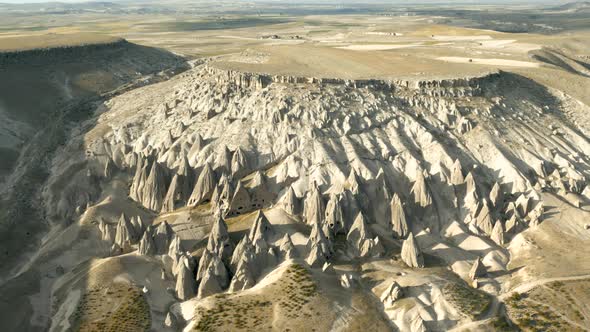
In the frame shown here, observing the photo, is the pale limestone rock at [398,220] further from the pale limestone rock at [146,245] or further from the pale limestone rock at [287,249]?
the pale limestone rock at [146,245]

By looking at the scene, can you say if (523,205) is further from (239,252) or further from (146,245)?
(146,245)

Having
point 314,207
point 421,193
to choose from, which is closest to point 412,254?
point 421,193

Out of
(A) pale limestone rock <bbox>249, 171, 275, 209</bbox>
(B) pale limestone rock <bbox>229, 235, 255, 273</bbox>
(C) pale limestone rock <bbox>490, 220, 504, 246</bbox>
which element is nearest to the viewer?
(B) pale limestone rock <bbox>229, 235, 255, 273</bbox>

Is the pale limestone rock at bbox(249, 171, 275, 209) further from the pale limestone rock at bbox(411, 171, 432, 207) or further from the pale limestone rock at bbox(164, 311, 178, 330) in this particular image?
the pale limestone rock at bbox(164, 311, 178, 330)

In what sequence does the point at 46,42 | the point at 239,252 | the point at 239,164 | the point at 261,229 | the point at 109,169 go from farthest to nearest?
the point at 46,42, the point at 109,169, the point at 239,164, the point at 261,229, the point at 239,252

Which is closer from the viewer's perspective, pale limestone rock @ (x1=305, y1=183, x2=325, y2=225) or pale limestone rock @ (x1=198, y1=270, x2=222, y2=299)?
pale limestone rock @ (x1=198, y1=270, x2=222, y2=299)

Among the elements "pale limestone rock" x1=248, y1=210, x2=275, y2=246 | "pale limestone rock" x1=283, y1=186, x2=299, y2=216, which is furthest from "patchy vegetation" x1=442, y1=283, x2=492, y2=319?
"pale limestone rock" x1=283, y1=186, x2=299, y2=216

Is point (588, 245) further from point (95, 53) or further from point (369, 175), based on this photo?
point (95, 53)

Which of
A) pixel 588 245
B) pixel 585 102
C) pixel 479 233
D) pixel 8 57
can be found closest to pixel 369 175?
pixel 479 233

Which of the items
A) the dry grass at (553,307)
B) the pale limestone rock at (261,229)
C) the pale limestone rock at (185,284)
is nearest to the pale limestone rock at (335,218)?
the pale limestone rock at (261,229)
